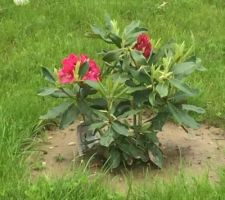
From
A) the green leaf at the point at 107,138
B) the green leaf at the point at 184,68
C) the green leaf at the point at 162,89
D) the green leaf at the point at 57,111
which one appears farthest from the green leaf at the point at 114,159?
the green leaf at the point at 184,68

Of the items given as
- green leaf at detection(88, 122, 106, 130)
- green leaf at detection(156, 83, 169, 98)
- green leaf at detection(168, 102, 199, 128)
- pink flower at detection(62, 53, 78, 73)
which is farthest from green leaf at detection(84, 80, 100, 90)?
green leaf at detection(168, 102, 199, 128)

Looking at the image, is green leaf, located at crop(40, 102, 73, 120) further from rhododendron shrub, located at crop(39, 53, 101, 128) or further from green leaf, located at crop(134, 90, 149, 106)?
green leaf, located at crop(134, 90, 149, 106)

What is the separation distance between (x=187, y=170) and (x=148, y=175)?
0.27 metres

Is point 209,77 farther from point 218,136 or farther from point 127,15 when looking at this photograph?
point 127,15

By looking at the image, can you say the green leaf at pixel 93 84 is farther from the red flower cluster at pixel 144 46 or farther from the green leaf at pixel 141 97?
the red flower cluster at pixel 144 46

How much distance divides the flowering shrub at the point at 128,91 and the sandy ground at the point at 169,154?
0.40ft

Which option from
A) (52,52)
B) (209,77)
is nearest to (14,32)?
(52,52)

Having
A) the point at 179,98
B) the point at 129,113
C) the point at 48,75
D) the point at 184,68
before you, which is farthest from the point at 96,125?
the point at 184,68

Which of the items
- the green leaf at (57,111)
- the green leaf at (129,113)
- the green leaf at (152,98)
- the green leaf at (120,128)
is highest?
the green leaf at (152,98)

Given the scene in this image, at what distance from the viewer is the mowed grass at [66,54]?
432 centimetres

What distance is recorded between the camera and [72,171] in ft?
15.3

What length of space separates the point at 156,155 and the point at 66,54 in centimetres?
230

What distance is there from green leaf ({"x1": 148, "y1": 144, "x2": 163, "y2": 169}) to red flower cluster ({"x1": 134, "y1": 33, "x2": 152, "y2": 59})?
0.61 metres

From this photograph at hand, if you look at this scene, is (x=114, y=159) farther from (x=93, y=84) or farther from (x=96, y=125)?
(x=93, y=84)
